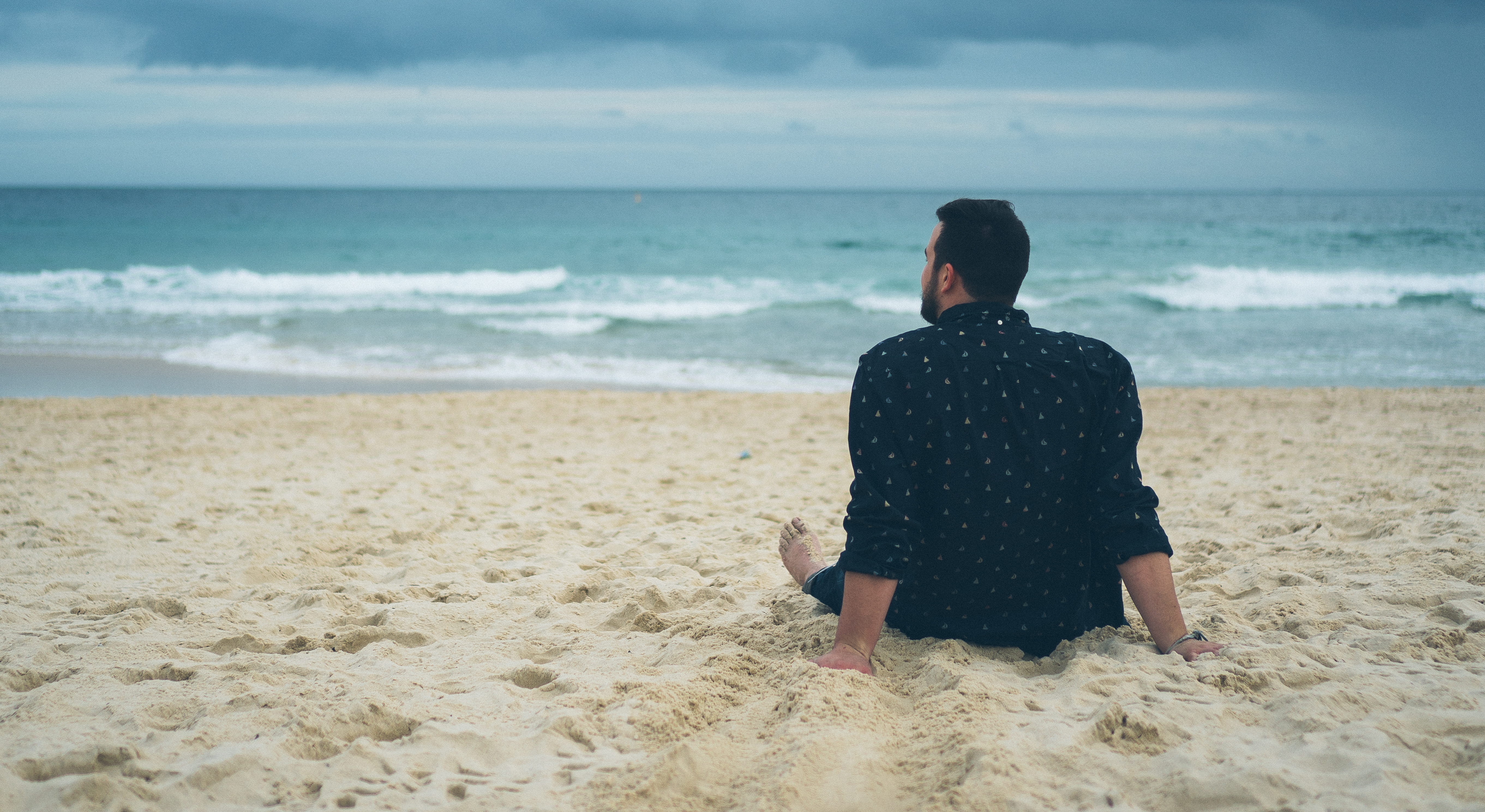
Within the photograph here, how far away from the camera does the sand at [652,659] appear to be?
193 cm

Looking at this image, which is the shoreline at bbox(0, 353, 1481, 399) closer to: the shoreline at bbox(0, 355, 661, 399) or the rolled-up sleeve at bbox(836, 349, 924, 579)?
the shoreline at bbox(0, 355, 661, 399)

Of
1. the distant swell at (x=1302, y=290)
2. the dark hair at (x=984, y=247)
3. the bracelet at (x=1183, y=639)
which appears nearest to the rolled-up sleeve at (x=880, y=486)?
the dark hair at (x=984, y=247)

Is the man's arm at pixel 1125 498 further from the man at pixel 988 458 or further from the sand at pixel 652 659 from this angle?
the sand at pixel 652 659

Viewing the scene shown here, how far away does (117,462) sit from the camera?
5871mm

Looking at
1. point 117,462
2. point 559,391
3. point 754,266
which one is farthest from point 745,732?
point 754,266

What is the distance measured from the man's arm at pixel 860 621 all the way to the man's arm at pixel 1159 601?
66 cm

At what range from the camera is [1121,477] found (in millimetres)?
2406

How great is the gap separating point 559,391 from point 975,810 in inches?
310

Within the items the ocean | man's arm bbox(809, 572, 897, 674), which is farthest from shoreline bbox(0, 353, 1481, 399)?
man's arm bbox(809, 572, 897, 674)

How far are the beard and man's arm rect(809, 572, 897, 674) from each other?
73 centimetres

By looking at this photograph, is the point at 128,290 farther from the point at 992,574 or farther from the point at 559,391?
the point at 992,574

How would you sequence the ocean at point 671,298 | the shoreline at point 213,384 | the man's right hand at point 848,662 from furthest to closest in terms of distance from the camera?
1. the ocean at point 671,298
2. the shoreline at point 213,384
3. the man's right hand at point 848,662

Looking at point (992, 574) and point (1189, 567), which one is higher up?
point (992, 574)

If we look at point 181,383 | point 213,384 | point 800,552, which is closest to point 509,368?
point 213,384
